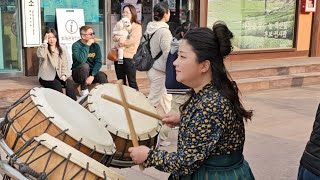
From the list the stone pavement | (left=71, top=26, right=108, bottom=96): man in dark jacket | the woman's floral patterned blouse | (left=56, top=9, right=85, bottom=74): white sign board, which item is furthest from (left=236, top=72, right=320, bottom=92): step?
the woman's floral patterned blouse

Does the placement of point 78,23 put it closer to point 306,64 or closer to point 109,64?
point 109,64

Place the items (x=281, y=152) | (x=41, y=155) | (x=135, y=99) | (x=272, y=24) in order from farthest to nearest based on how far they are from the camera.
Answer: (x=272, y=24) < (x=281, y=152) < (x=135, y=99) < (x=41, y=155)

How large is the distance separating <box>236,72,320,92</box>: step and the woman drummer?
6839mm

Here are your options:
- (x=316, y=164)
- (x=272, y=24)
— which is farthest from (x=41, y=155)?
(x=272, y=24)

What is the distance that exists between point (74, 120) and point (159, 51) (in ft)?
10.3

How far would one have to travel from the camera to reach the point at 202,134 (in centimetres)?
190

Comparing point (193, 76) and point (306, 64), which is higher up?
point (193, 76)

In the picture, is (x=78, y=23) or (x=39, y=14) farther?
(x=78, y=23)

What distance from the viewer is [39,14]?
25.3ft

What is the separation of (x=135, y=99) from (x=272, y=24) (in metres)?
9.37

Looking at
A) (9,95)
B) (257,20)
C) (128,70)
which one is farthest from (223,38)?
(257,20)

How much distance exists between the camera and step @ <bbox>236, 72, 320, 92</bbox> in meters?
8.98

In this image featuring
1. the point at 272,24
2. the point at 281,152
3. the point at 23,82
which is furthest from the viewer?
the point at 272,24

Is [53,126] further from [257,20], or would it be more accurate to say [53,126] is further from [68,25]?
[257,20]
